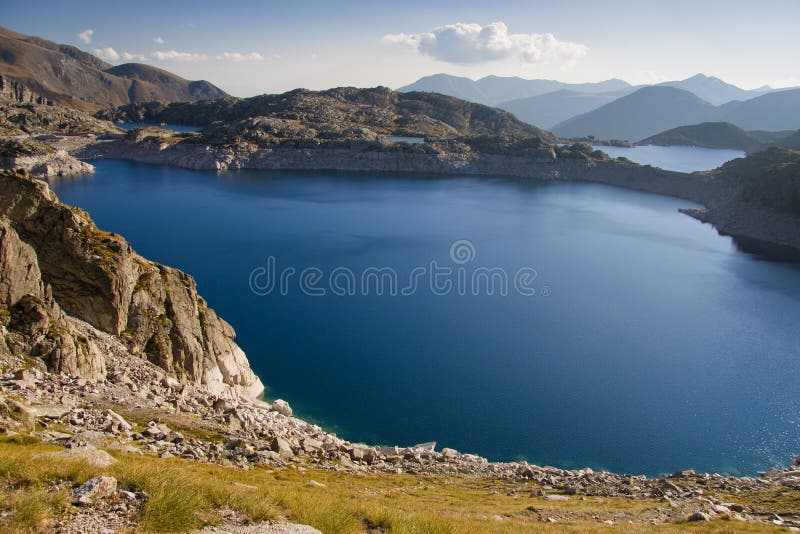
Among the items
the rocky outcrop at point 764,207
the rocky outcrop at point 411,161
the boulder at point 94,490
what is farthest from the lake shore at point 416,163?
the boulder at point 94,490

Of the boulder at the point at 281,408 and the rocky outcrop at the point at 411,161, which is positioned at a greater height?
the rocky outcrop at the point at 411,161

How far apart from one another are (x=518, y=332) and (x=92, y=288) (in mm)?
27180

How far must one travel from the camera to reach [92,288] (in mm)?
22828

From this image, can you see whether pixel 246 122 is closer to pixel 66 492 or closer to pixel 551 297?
pixel 551 297

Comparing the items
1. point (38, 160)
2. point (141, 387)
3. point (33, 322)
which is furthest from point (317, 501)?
point (38, 160)

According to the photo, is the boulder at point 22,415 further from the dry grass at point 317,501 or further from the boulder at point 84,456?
the boulder at point 84,456

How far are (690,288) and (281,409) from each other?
148ft

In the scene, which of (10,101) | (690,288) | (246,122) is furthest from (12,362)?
(10,101)

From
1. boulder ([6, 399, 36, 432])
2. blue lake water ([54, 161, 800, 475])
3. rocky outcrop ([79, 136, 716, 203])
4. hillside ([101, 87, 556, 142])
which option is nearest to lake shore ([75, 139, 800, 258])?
rocky outcrop ([79, 136, 716, 203])

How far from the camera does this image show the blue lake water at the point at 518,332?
Result: 2703cm

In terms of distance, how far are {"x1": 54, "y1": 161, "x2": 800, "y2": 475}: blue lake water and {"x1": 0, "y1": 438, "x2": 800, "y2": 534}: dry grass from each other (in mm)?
7779

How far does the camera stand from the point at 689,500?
1795 centimetres

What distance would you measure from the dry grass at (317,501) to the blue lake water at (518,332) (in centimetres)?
778

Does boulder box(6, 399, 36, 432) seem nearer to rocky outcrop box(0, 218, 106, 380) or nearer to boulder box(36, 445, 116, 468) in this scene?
boulder box(36, 445, 116, 468)
